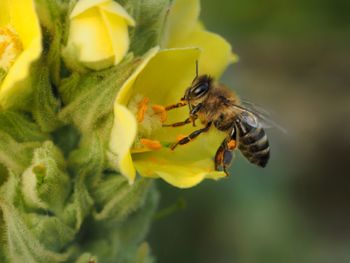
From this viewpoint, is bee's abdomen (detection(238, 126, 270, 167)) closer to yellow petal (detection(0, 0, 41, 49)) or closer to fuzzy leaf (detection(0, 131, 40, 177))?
fuzzy leaf (detection(0, 131, 40, 177))

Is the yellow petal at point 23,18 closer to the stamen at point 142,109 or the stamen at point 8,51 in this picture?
the stamen at point 8,51

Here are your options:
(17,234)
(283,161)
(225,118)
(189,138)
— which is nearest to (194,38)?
(225,118)

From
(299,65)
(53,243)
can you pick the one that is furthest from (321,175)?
(53,243)

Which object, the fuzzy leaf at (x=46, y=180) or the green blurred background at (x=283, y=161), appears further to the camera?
the green blurred background at (x=283, y=161)

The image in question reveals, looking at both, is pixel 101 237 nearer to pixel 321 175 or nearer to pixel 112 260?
pixel 112 260

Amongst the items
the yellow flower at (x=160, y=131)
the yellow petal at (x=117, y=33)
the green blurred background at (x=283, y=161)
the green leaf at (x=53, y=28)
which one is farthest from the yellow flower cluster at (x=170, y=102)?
the green blurred background at (x=283, y=161)

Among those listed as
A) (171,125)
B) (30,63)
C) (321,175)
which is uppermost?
(30,63)
